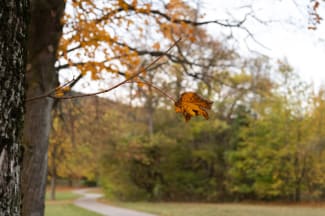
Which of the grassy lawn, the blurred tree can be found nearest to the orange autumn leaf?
the blurred tree

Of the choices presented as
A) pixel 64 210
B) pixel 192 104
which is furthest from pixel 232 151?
pixel 192 104

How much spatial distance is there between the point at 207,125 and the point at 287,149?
5.60 m

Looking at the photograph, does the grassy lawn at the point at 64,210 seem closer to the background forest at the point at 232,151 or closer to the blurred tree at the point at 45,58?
the background forest at the point at 232,151

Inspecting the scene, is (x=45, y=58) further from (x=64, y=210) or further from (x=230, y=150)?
(x=230, y=150)

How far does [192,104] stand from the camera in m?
1.00

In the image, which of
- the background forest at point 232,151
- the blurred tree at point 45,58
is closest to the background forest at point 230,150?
the background forest at point 232,151

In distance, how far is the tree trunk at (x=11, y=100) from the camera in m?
0.87

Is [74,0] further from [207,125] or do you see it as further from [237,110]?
[237,110]

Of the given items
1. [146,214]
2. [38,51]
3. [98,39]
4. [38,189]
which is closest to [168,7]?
[98,39]

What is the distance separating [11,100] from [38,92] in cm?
380

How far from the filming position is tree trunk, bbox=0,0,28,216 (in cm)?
87

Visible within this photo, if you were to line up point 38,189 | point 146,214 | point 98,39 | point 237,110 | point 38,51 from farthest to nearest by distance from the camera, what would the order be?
point 237,110
point 146,214
point 98,39
point 38,51
point 38,189

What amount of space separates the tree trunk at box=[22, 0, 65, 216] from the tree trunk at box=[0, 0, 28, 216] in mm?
3308

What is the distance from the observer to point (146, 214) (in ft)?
54.0
